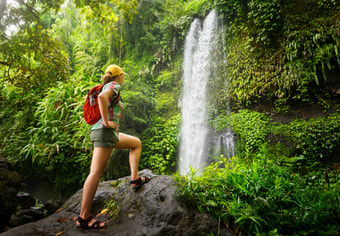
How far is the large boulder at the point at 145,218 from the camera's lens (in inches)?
74.4

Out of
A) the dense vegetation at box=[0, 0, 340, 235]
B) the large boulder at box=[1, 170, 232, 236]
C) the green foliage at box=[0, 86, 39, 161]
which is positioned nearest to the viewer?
the large boulder at box=[1, 170, 232, 236]

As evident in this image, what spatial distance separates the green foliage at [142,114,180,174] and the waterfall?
1.16ft

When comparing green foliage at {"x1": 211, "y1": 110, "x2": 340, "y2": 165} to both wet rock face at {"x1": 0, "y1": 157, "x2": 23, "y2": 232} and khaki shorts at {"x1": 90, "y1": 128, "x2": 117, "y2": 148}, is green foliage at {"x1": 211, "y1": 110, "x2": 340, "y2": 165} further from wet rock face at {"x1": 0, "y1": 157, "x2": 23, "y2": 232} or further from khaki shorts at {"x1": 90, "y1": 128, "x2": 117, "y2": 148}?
wet rock face at {"x1": 0, "y1": 157, "x2": 23, "y2": 232}

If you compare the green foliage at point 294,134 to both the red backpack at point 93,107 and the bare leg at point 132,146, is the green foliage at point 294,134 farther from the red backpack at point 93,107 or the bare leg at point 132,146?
the red backpack at point 93,107

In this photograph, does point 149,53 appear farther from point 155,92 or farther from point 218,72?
point 218,72

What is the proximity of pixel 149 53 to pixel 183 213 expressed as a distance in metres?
8.10

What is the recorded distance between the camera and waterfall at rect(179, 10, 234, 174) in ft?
21.1

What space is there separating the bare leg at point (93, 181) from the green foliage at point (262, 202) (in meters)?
1.03

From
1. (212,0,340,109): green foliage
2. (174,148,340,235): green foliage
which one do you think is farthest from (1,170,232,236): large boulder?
(212,0,340,109): green foliage

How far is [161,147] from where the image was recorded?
6.38m

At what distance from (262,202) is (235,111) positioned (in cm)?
471

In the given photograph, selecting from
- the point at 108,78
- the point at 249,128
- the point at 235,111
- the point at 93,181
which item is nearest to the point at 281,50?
the point at 235,111

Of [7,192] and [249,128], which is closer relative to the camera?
[7,192]

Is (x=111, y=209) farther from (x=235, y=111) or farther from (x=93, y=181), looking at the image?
(x=235, y=111)
